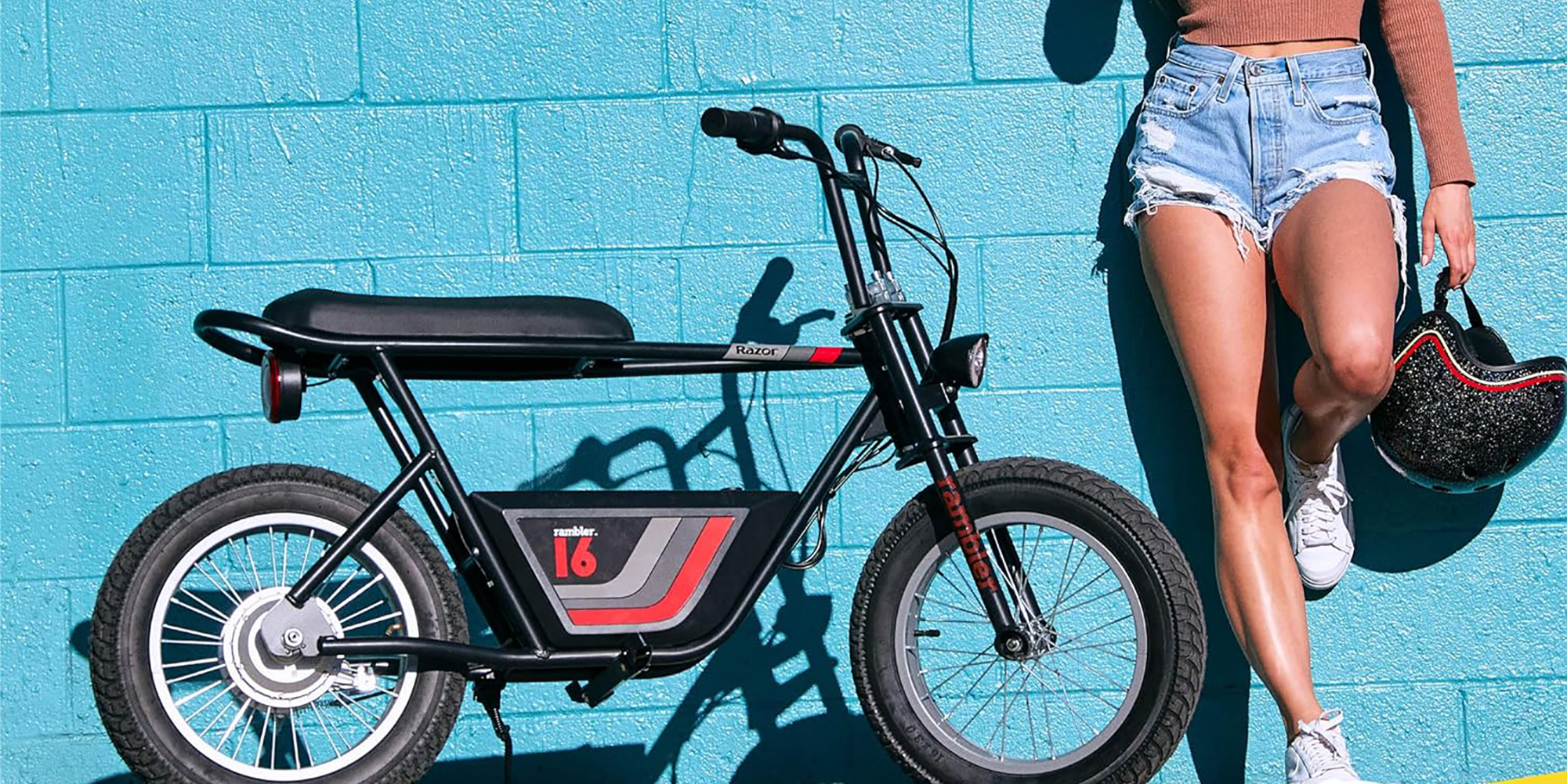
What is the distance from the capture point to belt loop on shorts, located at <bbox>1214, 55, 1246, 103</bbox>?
3113 millimetres

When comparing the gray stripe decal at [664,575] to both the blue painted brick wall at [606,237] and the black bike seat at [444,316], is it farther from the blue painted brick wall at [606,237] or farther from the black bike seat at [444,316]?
the blue painted brick wall at [606,237]

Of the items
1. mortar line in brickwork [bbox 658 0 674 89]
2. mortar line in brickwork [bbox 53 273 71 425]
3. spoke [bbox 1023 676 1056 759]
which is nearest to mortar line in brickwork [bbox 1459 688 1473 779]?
spoke [bbox 1023 676 1056 759]

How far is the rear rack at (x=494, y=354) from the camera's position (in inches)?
105

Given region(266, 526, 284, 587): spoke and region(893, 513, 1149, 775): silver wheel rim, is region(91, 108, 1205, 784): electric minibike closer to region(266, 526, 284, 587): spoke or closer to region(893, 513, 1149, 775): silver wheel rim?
region(266, 526, 284, 587): spoke

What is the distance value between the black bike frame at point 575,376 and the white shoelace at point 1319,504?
82 cm

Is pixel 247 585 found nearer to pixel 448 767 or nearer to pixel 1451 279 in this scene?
pixel 448 767

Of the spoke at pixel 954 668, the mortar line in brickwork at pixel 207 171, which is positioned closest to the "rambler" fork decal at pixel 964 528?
the spoke at pixel 954 668

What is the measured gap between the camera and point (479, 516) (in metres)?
2.79

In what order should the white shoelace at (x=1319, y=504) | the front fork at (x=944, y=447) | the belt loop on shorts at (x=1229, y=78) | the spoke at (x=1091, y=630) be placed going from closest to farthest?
the front fork at (x=944, y=447), the belt loop on shorts at (x=1229, y=78), the spoke at (x=1091, y=630), the white shoelace at (x=1319, y=504)

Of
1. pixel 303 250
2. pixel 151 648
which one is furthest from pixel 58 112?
pixel 151 648

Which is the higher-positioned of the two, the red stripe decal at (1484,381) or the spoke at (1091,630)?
the red stripe decal at (1484,381)

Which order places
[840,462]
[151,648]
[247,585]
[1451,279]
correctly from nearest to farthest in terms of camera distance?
1. [151,648]
2. [840,462]
3. [1451,279]
4. [247,585]

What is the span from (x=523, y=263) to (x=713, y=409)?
534 millimetres

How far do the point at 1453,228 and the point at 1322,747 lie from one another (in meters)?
1.07
